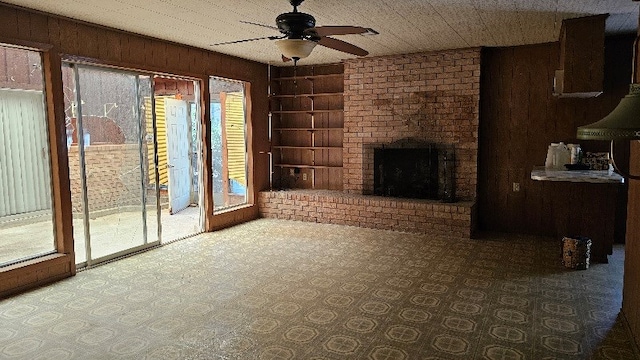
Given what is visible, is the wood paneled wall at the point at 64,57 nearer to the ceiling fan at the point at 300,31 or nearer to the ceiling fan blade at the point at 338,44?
the ceiling fan at the point at 300,31

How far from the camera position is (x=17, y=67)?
6305 millimetres

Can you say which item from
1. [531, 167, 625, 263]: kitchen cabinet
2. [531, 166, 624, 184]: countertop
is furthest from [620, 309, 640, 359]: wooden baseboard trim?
[531, 167, 625, 263]: kitchen cabinet

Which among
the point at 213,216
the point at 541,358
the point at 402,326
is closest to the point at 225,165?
the point at 213,216

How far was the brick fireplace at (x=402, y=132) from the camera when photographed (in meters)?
5.63

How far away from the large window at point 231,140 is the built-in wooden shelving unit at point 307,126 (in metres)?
0.57

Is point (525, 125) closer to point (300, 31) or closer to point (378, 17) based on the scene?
point (378, 17)

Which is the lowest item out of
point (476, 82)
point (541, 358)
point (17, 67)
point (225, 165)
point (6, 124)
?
point (541, 358)

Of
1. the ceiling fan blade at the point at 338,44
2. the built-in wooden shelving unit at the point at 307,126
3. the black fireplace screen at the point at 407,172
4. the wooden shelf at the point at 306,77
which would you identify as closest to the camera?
the ceiling fan blade at the point at 338,44

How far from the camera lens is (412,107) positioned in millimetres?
6027

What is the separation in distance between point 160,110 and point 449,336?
255 inches

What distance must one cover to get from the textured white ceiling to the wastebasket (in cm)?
218

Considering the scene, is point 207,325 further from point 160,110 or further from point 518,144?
point 160,110

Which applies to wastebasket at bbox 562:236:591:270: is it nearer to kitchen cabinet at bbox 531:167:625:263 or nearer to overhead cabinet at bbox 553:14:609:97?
kitchen cabinet at bbox 531:167:625:263

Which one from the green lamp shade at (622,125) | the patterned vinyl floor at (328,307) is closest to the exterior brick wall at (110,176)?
the patterned vinyl floor at (328,307)
